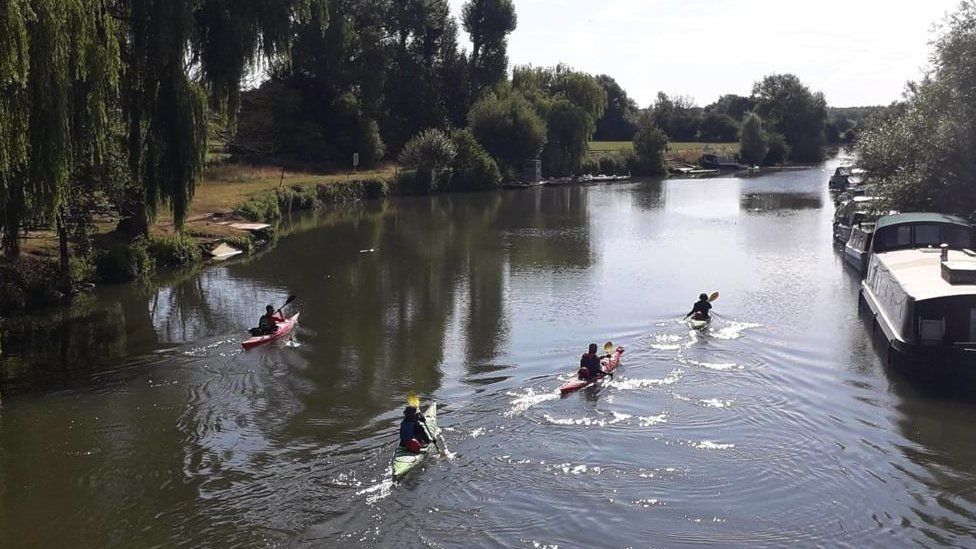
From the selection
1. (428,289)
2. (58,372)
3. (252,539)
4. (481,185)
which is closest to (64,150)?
(58,372)

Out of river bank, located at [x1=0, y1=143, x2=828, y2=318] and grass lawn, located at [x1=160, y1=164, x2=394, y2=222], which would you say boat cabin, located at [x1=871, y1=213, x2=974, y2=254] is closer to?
river bank, located at [x1=0, y1=143, x2=828, y2=318]

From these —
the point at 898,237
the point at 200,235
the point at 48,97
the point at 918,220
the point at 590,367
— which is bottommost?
the point at 590,367

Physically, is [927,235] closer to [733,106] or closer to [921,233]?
[921,233]

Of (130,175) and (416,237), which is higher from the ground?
(130,175)

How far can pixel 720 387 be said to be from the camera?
21.0 m

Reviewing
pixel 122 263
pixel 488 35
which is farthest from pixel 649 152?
pixel 122 263

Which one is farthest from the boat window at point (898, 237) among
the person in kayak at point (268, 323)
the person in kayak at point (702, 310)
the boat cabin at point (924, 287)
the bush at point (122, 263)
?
the bush at point (122, 263)

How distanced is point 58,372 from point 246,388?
5481mm

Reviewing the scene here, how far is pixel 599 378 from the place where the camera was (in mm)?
21000

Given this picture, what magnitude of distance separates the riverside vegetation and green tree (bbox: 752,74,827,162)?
215mm

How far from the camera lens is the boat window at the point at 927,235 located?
1118 inches

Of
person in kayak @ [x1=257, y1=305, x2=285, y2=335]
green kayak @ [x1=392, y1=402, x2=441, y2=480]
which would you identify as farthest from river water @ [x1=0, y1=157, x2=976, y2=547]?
person in kayak @ [x1=257, y1=305, x2=285, y2=335]

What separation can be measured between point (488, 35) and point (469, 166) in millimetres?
24401

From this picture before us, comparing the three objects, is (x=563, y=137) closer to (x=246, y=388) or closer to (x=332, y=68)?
(x=332, y=68)
